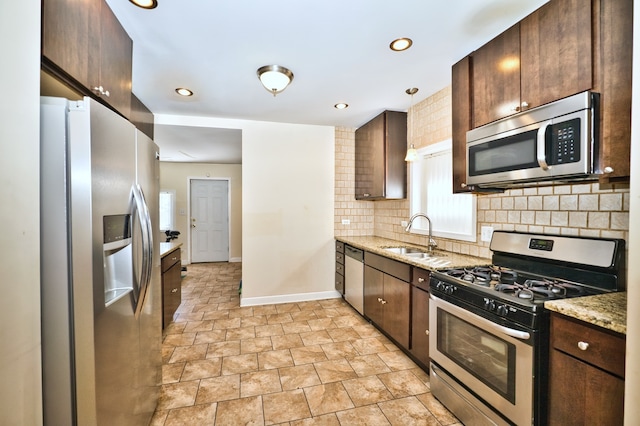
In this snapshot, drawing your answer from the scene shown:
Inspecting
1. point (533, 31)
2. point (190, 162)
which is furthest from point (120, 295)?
point (190, 162)

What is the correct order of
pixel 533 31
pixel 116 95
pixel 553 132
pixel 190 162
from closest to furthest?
pixel 553 132
pixel 533 31
pixel 116 95
pixel 190 162

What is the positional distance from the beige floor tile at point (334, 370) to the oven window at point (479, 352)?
30.8 inches

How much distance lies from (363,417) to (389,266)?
1264 mm

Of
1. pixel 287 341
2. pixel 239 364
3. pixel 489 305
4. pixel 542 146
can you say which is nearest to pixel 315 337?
pixel 287 341

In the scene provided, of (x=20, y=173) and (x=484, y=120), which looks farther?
(x=484, y=120)

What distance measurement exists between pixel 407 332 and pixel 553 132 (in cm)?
181

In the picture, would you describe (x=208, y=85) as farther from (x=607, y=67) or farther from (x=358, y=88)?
(x=607, y=67)

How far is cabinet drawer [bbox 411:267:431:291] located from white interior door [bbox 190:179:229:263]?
5554mm

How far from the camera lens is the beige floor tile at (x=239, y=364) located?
92.3 inches

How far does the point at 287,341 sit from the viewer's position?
286 cm

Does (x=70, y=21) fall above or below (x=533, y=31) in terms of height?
below

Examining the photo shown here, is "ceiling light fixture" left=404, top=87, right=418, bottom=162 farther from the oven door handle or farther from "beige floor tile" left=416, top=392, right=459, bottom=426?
"beige floor tile" left=416, top=392, right=459, bottom=426

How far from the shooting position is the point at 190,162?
6.73m

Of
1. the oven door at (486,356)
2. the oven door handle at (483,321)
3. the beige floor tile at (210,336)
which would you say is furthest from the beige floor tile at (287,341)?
the oven door handle at (483,321)
